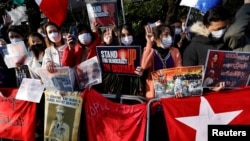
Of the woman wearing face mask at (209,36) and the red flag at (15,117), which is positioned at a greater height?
the woman wearing face mask at (209,36)

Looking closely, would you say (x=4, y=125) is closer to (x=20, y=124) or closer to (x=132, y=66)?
(x=20, y=124)

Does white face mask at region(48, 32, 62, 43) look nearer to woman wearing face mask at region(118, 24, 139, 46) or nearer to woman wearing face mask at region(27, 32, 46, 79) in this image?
woman wearing face mask at region(27, 32, 46, 79)

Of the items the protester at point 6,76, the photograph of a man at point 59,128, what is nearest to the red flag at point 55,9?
the protester at point 6,76

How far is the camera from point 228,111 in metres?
5.52

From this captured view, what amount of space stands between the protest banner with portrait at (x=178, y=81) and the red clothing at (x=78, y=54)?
4.31 feet

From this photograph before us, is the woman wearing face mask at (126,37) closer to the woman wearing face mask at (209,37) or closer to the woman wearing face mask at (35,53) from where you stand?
the woman wearing face mask at (35,53)

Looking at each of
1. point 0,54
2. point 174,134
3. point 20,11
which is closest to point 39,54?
point 0,54

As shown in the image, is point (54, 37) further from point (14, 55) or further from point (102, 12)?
point (102, 12)

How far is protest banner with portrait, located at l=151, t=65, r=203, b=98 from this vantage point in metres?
5.45

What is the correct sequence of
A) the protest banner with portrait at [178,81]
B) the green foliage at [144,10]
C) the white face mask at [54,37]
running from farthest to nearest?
the green foliage at [144,10], the white face mask at [54,37], the protest banner with portrait at [178,81]

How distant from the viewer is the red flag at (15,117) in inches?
268

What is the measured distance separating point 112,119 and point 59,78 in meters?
0.91

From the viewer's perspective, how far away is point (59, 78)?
6.40 metres

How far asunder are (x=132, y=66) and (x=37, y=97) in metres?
1.46
